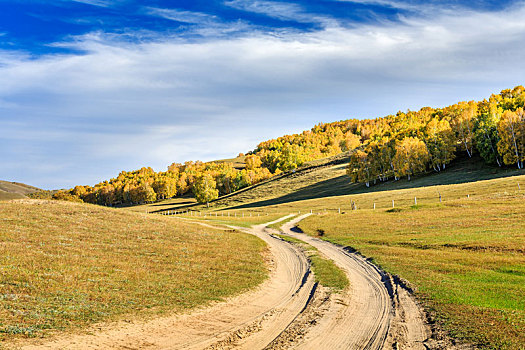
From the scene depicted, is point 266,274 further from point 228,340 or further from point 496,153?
point 496,153

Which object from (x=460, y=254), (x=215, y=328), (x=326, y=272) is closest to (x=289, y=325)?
(x=215, y=328)

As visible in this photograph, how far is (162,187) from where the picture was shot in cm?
17900

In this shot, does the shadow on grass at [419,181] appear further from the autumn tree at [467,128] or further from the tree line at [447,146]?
the autumn tree at [467,128]

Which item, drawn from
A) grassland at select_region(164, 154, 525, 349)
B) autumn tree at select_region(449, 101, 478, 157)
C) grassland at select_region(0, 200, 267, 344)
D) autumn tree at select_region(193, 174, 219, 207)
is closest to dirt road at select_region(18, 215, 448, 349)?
grassland at select_region(0, 200, 267, 344)

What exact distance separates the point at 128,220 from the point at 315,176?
98.1 m

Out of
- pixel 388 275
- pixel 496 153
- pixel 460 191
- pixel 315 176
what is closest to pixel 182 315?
pixel 388 275

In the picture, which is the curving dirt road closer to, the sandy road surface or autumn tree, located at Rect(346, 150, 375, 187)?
the sandy road surface

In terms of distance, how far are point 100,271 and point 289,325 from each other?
1112 centimetres

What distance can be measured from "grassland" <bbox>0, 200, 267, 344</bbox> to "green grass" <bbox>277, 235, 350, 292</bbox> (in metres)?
3.70

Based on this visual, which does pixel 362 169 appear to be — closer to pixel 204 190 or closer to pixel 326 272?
pixel 204 190

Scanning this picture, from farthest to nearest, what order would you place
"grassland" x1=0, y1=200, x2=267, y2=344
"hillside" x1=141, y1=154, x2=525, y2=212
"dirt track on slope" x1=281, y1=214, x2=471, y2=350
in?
"hillside" x1=141, y1=154, x2=525, y2=212, "grassland" x1=0, y1=200, x2=267, y2=344, "dirt track on slope" x1=281, y1=214, x2=471, y2=350

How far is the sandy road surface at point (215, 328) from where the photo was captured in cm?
986

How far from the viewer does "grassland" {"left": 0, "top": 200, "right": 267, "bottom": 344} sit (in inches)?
459

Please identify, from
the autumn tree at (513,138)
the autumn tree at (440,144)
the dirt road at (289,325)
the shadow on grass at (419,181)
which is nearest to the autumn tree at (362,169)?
the shadow on grass at (419,181)
